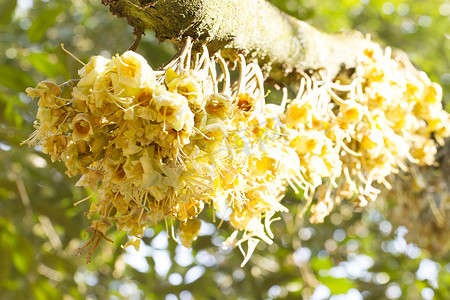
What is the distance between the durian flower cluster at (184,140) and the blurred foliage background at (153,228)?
0.50m

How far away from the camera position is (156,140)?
0.72 metres

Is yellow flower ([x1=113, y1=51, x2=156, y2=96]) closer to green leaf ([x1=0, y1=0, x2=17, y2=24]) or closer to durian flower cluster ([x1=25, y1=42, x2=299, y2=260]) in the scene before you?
durian flower cluster ([x1=25, y1=42, x2=299, y2=260])

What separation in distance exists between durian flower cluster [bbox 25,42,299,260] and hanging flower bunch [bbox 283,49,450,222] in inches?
3.6

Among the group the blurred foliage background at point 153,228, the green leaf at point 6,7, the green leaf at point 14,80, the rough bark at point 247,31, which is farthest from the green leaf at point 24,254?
the rough bark at point 247,31

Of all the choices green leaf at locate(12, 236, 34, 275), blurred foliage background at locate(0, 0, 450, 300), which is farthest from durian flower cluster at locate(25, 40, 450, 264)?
green leaf at locate(12, 236, 34, 275)

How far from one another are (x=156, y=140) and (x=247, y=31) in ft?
1.15

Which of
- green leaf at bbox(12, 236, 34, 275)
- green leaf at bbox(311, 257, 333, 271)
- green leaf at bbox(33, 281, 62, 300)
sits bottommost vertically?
green leaf at bbox(33, 281, 62, 300)

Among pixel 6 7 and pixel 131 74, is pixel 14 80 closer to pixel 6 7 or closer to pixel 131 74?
pixel 6 7

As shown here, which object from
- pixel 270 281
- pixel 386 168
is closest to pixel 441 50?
pixel 270 281

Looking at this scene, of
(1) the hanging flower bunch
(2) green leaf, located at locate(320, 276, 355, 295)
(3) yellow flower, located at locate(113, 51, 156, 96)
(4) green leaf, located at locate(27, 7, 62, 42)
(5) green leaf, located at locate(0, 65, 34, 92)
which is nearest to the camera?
(3) yellow flower, located at locate(113, 51, 156, 96)

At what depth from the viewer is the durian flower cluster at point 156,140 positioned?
696 mm

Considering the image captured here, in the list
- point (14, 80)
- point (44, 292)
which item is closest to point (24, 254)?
point (44, 292)

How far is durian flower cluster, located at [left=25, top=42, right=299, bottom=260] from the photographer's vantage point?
0.70m

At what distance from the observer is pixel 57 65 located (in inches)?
64.2
